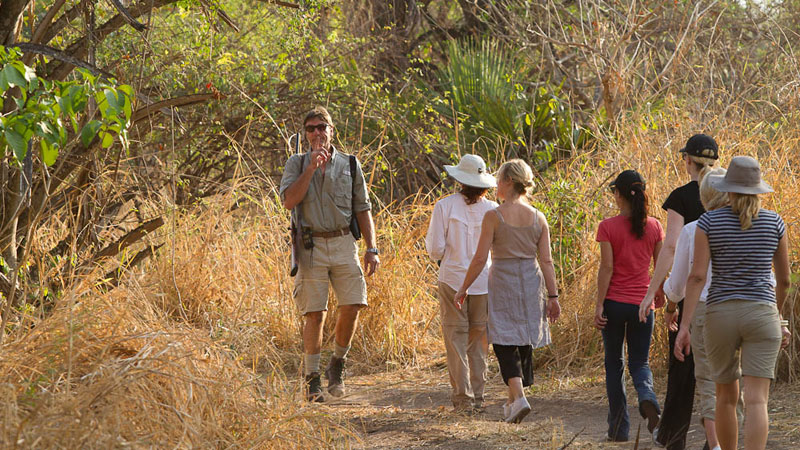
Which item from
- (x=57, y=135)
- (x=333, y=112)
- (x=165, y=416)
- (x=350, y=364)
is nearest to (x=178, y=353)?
(x=165, y=416)

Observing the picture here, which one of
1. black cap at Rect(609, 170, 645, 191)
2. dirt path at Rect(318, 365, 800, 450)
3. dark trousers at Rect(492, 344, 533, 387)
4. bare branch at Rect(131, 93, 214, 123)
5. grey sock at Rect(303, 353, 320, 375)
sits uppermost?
bare branch at Rect(131, 93, 214, 123)

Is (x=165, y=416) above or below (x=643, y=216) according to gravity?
below

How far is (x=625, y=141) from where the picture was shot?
26.8 ft

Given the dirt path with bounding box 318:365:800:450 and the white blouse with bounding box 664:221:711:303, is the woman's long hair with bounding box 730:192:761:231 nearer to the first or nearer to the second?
the white blouse with bounding box 664:221:711:303

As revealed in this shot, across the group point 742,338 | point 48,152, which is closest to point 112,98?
point 48,152

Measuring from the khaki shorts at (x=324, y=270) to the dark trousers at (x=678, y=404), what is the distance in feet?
7.33

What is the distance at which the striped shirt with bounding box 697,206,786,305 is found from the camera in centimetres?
407

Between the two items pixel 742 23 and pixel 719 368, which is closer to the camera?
pixel 719 368

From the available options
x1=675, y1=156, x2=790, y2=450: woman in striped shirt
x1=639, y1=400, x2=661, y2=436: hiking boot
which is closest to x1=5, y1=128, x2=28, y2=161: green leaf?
x1=675, y1=156, x2=790, y2=450: woman in striped shirt

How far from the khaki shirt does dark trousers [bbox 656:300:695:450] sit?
2.31 m

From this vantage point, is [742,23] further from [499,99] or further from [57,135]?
[57,135]

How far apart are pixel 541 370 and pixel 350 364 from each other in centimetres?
155

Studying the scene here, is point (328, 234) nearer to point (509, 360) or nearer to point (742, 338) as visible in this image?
point (509, 360)

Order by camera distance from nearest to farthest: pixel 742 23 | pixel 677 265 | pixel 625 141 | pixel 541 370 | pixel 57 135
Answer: pixel 57 135 → pixel 677 265 → pixel 541 370 → pixel 625 141 → pixel 742 23
